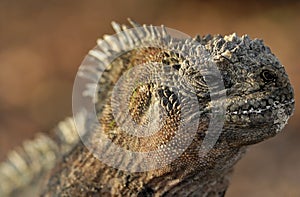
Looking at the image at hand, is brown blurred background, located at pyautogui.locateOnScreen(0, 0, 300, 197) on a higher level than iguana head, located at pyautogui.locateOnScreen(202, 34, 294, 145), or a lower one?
higher

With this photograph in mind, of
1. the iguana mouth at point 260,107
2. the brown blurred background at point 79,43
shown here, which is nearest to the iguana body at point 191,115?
the iguana mouth at point 260,107

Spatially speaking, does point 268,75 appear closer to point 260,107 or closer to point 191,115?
point 260,107

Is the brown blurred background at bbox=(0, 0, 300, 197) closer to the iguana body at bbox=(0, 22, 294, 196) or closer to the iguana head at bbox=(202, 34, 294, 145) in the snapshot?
the iguana body at bbox=(0, 22, 294, 196)

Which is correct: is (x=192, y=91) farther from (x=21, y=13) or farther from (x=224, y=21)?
(x=21, y=13)

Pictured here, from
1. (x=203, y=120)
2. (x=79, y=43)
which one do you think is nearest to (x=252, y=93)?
(x=203, y=120)

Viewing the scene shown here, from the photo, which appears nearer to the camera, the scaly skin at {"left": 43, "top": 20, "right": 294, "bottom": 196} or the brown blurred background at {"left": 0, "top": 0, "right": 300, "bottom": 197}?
the scaly skin at {"left": 43, "top": 20, "right": 294, "bottom": 196}

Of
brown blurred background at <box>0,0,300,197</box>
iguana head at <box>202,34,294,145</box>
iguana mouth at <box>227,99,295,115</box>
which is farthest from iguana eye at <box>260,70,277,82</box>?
brown blurred background at <box>0,0,300,197</box>

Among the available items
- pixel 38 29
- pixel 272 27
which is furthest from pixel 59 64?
pixel 272 27
